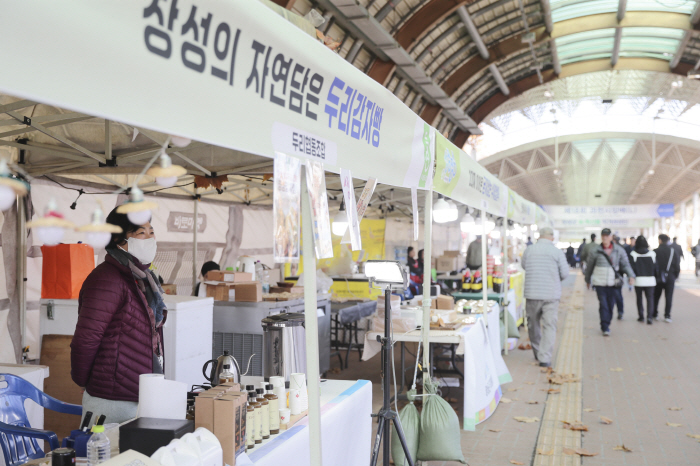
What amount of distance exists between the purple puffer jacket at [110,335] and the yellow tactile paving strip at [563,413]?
314 centimetres

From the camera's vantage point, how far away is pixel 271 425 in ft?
8.07

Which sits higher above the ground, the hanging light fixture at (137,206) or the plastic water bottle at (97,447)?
the hanging light fixture at (137,206)

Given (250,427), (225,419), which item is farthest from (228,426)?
(250,427)

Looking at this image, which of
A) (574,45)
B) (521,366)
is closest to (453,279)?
(521,366)

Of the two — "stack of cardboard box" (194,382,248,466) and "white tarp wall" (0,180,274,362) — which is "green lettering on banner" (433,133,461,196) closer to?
"stack of cardboard box" (194,382,248,466)

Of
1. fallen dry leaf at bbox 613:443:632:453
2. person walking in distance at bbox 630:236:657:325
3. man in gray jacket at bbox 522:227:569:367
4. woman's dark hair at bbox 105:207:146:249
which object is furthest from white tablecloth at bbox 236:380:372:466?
person walking in distance at bbox 630:236:657:325

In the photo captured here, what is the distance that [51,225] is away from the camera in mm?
1118

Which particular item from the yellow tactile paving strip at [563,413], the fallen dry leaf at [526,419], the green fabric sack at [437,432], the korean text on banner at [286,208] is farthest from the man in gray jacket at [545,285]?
the korean text on banner at [286,208]

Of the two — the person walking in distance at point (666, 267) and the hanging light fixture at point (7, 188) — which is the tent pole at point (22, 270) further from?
the person walking in distance at point (666, 267)

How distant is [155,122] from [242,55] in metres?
0.38

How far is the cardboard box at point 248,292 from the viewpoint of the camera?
19.7 ft

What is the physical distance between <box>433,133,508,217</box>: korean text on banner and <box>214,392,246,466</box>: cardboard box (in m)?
2.27

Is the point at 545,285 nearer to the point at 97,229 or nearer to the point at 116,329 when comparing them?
the point at 116,329

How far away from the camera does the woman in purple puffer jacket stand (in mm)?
2668
